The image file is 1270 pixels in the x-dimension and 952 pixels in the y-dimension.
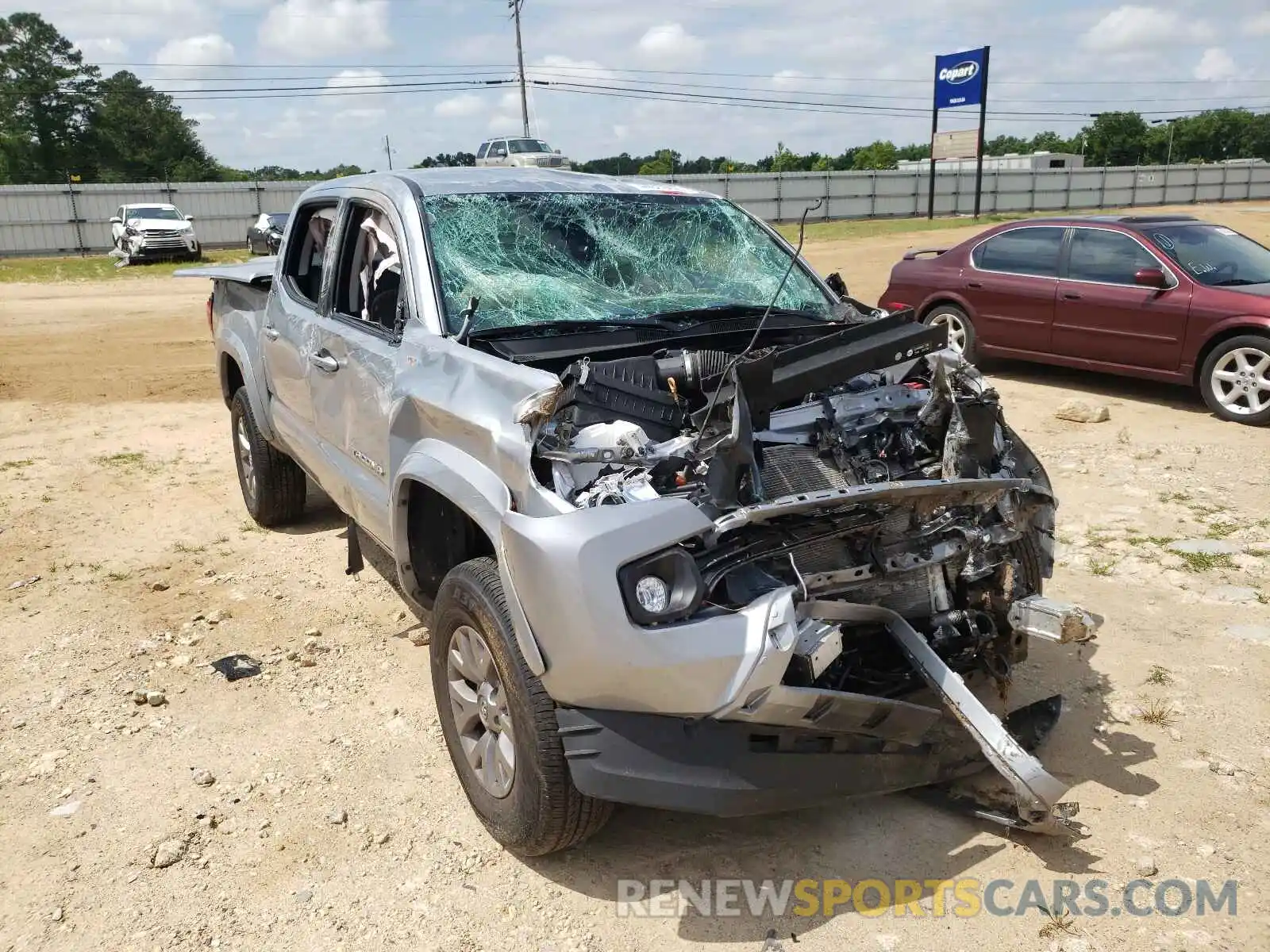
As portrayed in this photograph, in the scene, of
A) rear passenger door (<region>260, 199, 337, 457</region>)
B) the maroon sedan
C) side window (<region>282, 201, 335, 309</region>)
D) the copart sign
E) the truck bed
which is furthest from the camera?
the copart sign

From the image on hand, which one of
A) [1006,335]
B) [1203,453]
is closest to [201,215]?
[1006,335]

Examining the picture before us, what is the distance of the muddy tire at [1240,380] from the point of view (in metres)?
7.73

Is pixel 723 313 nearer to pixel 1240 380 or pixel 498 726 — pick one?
pixel 498 726

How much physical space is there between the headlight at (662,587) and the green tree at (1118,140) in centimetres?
10536

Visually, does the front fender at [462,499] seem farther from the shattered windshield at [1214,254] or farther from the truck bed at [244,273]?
the shattered windshield at [1214,254]

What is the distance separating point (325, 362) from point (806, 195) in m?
38.1

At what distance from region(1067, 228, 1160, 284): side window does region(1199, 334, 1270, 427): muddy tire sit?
3.33 ft

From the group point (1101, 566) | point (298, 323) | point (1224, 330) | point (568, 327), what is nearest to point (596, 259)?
point (568, 327)

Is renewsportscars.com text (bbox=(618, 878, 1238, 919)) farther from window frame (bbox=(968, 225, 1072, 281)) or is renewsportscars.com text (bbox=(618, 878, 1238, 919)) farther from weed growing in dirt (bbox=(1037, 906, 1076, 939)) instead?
window frame (bbox=(968, 225, 1072, 281))

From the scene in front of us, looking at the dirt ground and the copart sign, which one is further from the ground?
the copart sign

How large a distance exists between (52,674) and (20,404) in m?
6.72

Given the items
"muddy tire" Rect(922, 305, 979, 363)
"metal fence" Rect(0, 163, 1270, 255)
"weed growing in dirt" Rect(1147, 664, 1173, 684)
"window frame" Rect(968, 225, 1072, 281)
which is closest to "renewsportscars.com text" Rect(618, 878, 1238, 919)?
"weed growing in dirt" Rect(1147, 664, 1173, 684)

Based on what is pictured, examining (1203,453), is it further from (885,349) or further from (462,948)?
(462,948)

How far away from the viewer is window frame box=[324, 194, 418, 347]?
3744 mm
